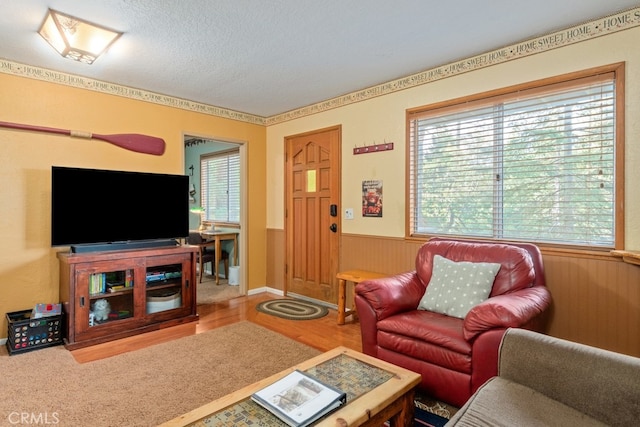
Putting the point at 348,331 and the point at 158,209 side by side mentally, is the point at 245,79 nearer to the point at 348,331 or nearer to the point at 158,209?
the point at 158,209

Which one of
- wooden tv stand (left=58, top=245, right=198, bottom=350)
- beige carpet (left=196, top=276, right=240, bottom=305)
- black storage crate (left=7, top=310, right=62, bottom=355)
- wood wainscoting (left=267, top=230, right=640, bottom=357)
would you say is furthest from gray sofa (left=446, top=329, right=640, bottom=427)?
beige carpet (left=196, top=276, right=240, bottom=305)

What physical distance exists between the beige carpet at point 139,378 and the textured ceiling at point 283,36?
2419 millimetres

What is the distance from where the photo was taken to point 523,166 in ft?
8.89

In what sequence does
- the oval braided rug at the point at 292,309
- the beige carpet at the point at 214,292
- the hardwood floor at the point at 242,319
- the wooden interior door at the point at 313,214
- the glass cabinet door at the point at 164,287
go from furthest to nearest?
the beige carpet at the point at 214,292 < the wooden interior door at the point at 313,214 < the oval braided rug at the point at 292,309 < the glass cabinet door at the point at 164,287 < the hardwood floor at the point at 242,319

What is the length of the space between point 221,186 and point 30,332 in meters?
3.59

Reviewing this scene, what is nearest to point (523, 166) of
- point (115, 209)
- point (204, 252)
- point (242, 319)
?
point (242, 319)

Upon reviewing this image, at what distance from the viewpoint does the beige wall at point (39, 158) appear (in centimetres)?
301

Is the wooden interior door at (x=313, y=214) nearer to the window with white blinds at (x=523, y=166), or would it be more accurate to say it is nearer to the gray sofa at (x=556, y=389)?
the window with white blinds at (x=523, y=166)

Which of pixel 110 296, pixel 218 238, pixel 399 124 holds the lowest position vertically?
pixel 110 296

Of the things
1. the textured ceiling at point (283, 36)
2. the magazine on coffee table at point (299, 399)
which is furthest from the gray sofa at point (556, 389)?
the textured ceiling at point (283, 36)

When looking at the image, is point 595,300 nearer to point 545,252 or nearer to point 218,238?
point 545,252

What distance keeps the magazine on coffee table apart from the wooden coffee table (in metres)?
0.02

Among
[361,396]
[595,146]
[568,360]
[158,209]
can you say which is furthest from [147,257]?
[595,146]

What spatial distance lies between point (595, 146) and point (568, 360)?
173 centimetres
